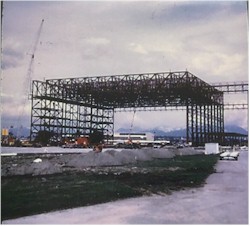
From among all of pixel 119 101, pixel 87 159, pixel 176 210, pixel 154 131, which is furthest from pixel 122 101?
pixel 176 210

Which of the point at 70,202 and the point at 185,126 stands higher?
the point at 185,126

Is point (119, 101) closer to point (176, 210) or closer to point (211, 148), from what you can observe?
point (211, 148)

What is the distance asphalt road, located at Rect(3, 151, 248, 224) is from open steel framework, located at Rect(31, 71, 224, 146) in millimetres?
1301

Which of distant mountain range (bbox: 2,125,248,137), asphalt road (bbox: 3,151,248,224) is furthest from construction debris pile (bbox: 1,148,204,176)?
asphalt road (bbox: 3,151,248,224)

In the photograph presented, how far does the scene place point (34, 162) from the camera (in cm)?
787

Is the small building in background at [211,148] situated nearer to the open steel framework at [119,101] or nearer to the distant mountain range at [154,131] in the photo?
the open steel framework at [119,101]

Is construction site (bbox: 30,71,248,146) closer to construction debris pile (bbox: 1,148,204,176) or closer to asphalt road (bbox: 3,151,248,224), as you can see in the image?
construction debris pile (bbox: 1,148,204,176)

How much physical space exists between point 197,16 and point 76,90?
2.60 meters

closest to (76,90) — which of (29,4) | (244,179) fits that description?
(29,4)

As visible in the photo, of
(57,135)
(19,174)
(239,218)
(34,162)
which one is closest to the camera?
(239,218)

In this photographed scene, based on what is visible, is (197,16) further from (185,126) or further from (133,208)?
(133,208)

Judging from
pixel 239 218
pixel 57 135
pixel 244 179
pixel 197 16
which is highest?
pixel 197 16

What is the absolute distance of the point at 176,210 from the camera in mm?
5074

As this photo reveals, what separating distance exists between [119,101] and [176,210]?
2.69 meters
